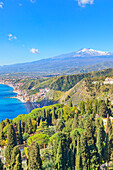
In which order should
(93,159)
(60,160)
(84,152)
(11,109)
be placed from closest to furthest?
(60,160) → (84,152) → (93,159) → (11,109)

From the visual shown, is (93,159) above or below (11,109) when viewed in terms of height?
above

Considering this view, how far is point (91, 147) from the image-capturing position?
17688mm

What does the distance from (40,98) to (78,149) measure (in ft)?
314

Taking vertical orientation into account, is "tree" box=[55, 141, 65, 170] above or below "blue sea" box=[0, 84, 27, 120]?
above

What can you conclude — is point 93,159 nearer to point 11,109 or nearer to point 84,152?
point 84,152

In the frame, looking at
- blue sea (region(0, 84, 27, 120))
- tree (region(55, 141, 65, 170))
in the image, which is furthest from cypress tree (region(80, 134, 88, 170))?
blue sea (region(0, 84, 27, 120))

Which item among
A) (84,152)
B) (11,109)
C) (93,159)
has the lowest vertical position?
(11,109)

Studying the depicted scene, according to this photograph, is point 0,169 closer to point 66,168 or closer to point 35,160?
point 35,160

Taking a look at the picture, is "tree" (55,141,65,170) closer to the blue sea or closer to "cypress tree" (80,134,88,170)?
"cypress tree" (80,134,88,170)

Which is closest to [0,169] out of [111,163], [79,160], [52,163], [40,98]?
[52,163]

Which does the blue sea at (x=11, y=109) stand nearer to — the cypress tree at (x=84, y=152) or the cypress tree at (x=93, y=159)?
the cypress tree at (x=93, y=159)

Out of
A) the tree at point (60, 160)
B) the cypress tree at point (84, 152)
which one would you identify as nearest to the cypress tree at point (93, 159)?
the cypress tree at point (84, 152)

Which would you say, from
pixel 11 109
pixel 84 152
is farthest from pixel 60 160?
pixel 11 109

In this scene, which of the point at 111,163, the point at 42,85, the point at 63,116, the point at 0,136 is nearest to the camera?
the point at 111,163
